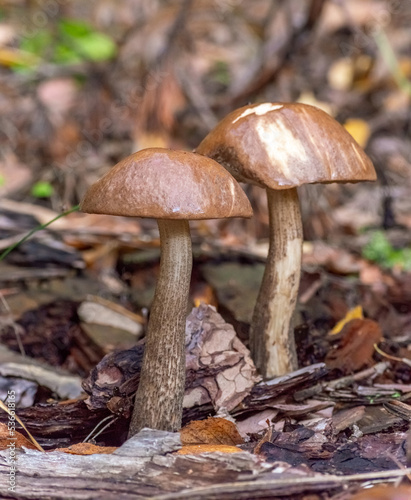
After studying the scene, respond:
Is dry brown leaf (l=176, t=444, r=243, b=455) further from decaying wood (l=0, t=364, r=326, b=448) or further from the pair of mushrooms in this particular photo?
decaying wood (l=0, t=364, r=326, b=448)

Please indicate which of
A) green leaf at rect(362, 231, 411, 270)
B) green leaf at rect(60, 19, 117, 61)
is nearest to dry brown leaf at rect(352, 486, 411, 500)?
green leaf at rect(362, 231, 411, 270)

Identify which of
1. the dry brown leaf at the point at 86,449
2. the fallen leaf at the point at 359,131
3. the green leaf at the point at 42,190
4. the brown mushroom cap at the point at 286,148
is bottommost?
the dry brown leaf at the point at 86,449

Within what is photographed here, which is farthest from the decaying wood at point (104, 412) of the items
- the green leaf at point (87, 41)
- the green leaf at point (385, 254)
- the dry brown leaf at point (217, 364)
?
the green leaf at point (87, 41)

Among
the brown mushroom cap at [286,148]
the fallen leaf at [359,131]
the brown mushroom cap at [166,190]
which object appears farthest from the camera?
the fallen leaf at [359,131]

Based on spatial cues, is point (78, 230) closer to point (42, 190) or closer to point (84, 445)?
point (42, 190)

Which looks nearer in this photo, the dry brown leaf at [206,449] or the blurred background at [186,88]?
the dry brown leaf at [206,449]

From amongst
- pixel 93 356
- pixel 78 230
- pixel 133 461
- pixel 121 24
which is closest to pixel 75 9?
pixel 121 24

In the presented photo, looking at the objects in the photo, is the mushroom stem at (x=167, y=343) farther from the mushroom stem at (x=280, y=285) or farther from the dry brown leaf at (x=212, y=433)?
the mushroom stem at (x=280, y=285)

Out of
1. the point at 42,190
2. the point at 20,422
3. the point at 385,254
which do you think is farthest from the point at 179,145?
the point at 20,422
